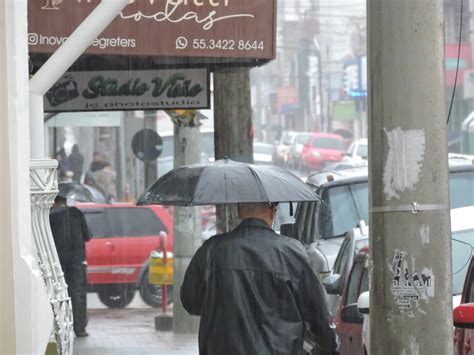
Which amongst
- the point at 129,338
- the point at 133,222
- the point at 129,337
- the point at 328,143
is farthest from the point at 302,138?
the point at 129,338

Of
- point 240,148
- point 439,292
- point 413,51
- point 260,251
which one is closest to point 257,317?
point 260,251

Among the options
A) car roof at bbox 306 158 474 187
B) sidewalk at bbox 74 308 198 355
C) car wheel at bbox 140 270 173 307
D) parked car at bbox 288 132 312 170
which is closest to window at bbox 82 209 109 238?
car wheel at bbox 140 270 173 307

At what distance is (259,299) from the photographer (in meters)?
6.54

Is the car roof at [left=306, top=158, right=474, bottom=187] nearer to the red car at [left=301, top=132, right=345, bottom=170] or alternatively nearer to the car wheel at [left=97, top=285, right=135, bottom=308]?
the car wheel at [left=97, top=285, right=135, bottom=308]

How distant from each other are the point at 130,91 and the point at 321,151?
3710 centimetres

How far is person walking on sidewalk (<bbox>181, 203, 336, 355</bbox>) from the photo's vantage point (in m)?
6.50

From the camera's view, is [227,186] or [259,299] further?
[227,186]

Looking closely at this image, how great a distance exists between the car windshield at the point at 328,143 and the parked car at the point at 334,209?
3341 cm

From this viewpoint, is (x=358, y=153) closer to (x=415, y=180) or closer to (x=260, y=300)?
(x=260, y=300)

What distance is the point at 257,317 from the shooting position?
21.4 ft

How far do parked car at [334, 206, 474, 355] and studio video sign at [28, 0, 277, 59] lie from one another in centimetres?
194

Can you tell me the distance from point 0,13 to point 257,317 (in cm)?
194

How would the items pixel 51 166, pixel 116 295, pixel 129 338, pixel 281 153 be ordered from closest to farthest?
1. pixel 51 166
2. pixel 129 338
3. pixel 116 295
4. pixel 281 153

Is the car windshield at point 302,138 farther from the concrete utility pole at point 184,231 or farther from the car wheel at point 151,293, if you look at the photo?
the concrete utility pole at point 184,231
